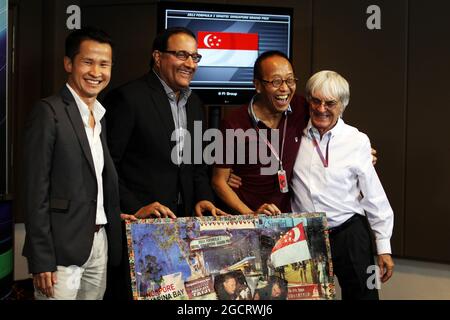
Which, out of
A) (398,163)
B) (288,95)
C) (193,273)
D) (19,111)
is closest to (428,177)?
(398,163)

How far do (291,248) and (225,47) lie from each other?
1.97m

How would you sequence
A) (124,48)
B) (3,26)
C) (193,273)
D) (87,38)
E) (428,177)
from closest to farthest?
(193,273) < (87,38) < (3,26) < (428,177) < (124,48)

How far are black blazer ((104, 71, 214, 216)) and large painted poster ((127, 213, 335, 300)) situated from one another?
619 millimetres

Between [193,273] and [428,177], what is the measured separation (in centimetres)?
274

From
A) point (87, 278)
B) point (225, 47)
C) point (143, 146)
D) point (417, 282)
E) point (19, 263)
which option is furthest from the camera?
point (19, 263)

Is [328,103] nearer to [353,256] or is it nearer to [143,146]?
[353,256]

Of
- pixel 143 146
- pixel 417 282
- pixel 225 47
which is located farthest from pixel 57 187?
pixel 417 282

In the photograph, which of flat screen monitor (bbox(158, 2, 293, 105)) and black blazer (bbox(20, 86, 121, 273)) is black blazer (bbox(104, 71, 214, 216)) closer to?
black blazer (bbox(20, 86, 121, 273))

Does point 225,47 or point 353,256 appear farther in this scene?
point 225,47

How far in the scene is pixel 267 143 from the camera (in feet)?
10.3

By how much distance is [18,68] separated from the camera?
5816 mm

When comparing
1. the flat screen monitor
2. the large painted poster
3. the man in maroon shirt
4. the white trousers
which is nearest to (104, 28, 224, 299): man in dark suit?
the man in maroon shirt
